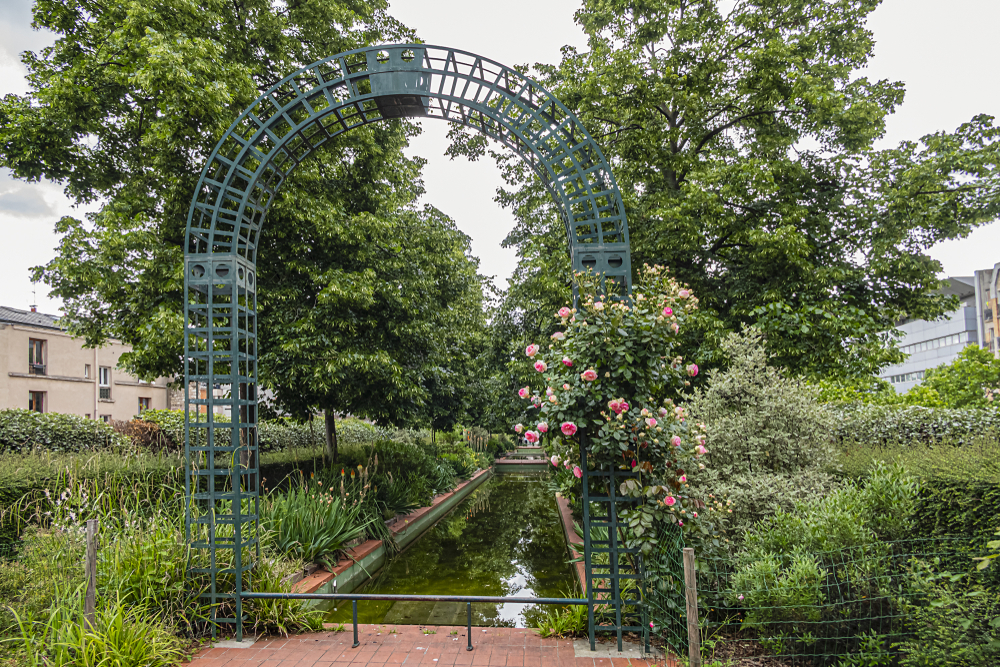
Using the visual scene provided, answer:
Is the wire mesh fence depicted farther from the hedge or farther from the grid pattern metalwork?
the hedge

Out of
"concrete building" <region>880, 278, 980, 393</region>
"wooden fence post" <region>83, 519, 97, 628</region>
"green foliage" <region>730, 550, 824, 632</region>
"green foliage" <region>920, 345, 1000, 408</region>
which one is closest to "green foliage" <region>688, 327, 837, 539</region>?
"green foliage" <region>730, 550, 824, 632</region>

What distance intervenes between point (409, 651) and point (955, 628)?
3364mm

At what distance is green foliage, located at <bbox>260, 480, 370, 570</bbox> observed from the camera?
590 centimetres

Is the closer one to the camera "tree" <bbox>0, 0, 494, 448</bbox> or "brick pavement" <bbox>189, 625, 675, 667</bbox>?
"brick pavement" <bbox>189, 625, 675, 667</bbox>

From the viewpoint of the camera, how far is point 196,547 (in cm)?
429

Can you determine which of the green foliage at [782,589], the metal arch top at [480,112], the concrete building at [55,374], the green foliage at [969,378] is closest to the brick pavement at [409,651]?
the green foliage at [782,589]

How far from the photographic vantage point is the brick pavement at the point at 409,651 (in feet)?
12.2

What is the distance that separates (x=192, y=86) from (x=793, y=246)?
8549 mm

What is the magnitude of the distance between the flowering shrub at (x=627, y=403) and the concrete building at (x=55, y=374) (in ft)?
81.8

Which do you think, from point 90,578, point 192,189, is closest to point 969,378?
point 192,189

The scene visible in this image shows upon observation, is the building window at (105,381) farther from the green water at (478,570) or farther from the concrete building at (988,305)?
the concrete building at (988,305)

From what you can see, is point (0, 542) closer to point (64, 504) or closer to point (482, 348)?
point (64, 504)

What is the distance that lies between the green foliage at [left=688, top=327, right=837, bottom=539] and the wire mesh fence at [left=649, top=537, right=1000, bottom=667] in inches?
39.6

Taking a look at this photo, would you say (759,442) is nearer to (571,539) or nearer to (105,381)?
(571,539)
